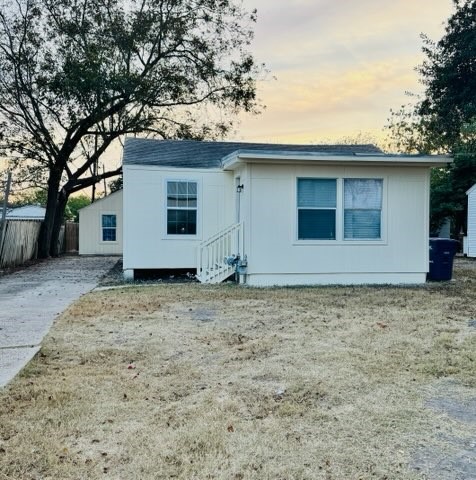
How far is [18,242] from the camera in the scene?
16750 millimetres

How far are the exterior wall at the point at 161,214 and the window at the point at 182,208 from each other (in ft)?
0.37

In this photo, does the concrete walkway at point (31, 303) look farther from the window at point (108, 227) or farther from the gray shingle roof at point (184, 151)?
the window at point (108, 227)

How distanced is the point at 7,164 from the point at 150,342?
18.3 meters

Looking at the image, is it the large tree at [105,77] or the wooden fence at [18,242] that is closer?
the wooden fence at [18,242]

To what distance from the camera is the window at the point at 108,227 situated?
2345cm

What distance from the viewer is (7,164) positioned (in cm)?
2103

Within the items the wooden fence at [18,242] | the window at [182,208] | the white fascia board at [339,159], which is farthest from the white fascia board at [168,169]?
the wooden fence at [18,242]

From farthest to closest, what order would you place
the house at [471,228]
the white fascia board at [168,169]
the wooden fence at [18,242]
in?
the house at [471,228] < the wooden fence at [18,242] < the white fascia board at [168,169]

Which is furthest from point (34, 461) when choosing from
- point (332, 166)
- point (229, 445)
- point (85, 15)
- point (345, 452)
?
point (85, 15)

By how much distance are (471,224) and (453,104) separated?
25.1 ft

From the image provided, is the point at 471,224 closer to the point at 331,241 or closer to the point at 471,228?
the point at 471,228

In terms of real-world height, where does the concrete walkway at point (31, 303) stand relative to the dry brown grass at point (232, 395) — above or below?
above

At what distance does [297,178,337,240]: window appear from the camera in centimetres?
1068

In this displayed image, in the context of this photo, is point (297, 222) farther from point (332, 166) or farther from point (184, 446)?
point (184, 446)
